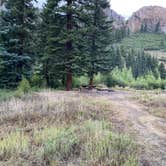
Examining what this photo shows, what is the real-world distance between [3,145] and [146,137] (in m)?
3.69

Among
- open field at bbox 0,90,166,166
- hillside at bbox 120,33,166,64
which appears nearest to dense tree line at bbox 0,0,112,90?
open field at bbox 0,90,166,166

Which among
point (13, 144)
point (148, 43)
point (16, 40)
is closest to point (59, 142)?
point (13, 144)

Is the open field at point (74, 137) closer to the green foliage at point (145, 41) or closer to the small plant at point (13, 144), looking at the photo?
the small plant at point (13, 144)

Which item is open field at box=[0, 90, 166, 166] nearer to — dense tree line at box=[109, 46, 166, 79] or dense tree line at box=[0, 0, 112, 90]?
dense tree line at box=[0, 0, 112, 90]

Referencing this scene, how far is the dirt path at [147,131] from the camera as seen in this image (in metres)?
6.33

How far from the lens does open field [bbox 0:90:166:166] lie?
19.0 ft

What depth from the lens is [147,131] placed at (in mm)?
8492

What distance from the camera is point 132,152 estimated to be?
6133 mm

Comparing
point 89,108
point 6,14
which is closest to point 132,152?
Result: point 89,108

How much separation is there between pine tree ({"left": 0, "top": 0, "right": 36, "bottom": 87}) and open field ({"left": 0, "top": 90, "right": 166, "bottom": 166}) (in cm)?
909

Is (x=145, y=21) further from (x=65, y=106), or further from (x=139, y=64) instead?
(x=65, y=106)

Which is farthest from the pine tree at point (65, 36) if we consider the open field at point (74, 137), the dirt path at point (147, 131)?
the open field at point (74, 137)

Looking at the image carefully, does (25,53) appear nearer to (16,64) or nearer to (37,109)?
(16,64)

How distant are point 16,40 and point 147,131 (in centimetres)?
1270
